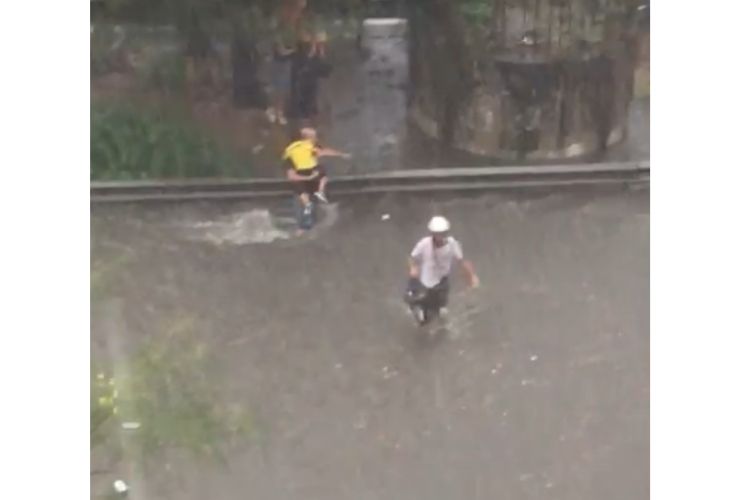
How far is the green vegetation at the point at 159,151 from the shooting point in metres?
2.47

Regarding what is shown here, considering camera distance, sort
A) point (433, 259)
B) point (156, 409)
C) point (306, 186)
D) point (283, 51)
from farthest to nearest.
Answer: point (283, 51), point (306, 186), point (433, 259), point (156, 409)

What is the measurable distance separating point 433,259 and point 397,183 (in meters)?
0.46

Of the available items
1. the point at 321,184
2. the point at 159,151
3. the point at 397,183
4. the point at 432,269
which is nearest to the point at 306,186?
the point at 321,184

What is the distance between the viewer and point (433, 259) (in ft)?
7.37

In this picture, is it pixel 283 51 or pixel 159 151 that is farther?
pixel 283 51

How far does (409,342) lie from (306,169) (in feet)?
1.85

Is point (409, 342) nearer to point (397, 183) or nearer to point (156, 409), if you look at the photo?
point (397, 183)

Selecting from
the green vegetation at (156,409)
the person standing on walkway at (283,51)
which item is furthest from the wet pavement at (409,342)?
the person standing on walkway at (283,51)

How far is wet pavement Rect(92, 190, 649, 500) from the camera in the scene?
75.0 inches

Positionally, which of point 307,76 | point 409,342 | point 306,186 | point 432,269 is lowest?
point 409,342

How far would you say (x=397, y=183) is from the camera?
2.67 m

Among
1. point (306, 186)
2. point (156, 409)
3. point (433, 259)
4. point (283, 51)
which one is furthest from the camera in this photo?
point (283, 51)

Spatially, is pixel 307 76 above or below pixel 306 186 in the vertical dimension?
above

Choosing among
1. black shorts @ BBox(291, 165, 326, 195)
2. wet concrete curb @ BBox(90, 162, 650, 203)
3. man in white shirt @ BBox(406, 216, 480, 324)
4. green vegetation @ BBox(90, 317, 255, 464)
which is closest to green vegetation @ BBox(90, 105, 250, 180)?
wet concrete curb @ BBox(90, 162, 650, 203)
